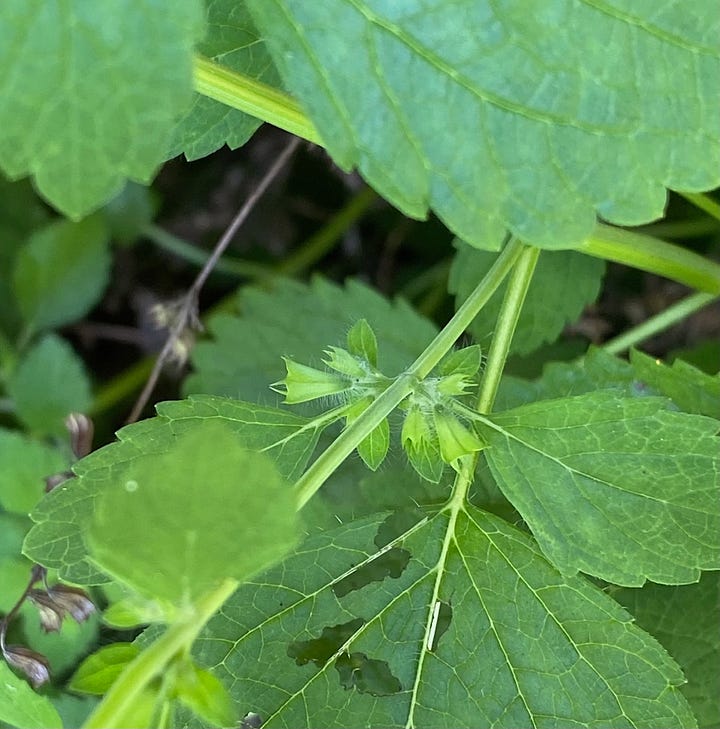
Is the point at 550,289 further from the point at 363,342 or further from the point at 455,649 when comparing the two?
the point at 455,649

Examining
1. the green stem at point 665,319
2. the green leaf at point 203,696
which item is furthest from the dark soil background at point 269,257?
the green leaf at point 203,696

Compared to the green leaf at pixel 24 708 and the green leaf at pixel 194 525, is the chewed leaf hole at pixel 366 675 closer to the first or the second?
the green leaf at pixel 24 708

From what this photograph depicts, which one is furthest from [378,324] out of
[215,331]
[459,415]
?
[459,415]

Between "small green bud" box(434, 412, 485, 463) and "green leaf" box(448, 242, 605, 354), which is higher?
"small green bud" box(434, 412, 485, 463)

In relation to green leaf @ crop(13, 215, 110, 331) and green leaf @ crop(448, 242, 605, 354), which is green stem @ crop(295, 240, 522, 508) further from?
green leaf @ crop(13, 215, 110, 331)

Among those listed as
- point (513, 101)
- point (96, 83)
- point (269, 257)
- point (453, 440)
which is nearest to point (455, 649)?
point (453, 440)

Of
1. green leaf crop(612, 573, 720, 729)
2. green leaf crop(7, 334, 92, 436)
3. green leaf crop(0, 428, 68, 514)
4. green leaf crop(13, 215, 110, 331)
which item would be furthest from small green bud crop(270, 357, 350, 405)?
green leaf crop(13, 215, 110, 331)

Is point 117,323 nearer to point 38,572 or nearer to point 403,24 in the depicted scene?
point 38,572
